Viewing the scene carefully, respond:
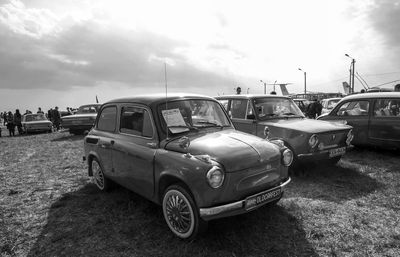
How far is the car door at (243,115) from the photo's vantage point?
6.99 m

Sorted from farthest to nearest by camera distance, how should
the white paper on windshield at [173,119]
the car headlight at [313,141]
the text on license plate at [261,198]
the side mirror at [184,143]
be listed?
1. the car headlight at [313,141]
2. the white paper on windshield at [173,119]
3. the side mirror at [184,143]
4. the text on license plate at [261,198]

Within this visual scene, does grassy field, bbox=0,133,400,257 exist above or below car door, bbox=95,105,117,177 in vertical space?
below

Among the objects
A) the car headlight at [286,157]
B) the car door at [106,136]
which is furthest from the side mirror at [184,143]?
the car door at [106,136]

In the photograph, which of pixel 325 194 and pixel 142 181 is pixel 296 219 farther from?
pixel 142 181

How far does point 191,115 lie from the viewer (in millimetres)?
4496

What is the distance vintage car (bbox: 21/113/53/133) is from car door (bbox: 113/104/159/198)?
1780 centimetres

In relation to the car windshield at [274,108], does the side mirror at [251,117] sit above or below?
below

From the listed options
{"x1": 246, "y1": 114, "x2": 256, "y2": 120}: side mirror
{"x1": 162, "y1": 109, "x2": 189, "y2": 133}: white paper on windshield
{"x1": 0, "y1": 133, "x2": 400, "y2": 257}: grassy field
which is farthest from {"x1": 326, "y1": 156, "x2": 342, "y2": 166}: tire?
{"x1": 162, "y1": 109, "x2": 189, "y2": 133}: white paper on windshield

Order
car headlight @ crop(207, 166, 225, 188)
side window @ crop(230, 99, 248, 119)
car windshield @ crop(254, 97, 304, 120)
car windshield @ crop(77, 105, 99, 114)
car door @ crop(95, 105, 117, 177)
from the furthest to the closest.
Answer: car windshield @ crop(77, 105, 99, 114) < side window @ crop(230, 99, 248, 119) < car windshield @ crop(254, 97, 304, 120) < car door @ crop(95, 105, 117, 177) < car headlight @ crop(207, 166, 225, 188)

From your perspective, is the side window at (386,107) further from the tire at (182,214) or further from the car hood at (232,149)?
the tire at (182,214)

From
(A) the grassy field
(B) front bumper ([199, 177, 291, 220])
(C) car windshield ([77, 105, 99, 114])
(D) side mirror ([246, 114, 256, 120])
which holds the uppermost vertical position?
(C) car windshield ([77, 105, 99, 114])

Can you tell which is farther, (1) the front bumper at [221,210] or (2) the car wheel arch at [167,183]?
(2) the car wheel arch at [167,183]

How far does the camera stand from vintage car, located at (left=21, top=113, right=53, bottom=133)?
19744 mm

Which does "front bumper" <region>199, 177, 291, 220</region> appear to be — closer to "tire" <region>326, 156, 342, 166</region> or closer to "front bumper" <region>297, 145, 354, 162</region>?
"front bumper" <region>297, 145, 354, 162</region>
